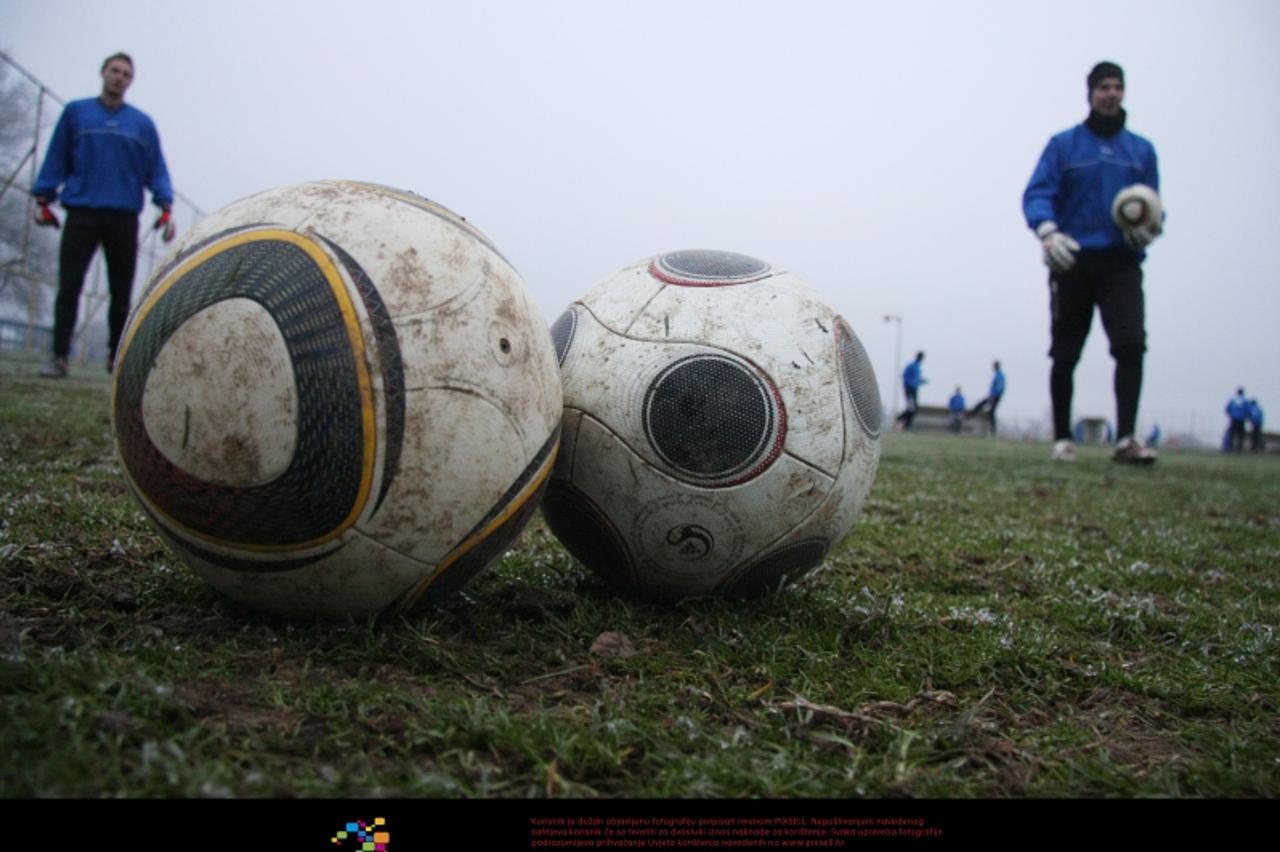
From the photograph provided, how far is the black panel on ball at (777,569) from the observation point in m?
2.94

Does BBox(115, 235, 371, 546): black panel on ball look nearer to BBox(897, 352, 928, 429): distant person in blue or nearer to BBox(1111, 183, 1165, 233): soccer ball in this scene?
BBox(1111, 183, 1165, 233): soccer ball

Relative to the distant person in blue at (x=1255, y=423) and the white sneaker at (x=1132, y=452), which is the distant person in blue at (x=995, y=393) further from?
the white sneaker at (x=1132, y=452)

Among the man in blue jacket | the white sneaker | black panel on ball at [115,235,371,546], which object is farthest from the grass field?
the white sneaker

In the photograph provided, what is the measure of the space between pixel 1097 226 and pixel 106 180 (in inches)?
362

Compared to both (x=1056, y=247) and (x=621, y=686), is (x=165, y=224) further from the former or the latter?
(x=1056, y=247)

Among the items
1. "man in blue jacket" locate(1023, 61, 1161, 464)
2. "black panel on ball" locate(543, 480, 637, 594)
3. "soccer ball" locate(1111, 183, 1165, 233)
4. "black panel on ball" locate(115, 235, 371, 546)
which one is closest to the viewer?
"black panel on ball" locate(115, 235, 371, 546)

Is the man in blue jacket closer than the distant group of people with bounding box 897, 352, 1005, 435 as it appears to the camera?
Yes

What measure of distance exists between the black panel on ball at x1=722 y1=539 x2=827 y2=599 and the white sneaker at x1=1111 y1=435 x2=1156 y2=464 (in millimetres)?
8104

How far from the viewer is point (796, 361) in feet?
9.32

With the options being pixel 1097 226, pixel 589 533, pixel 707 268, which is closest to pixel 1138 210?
pixel 1097 226

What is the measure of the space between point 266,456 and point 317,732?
69 cm

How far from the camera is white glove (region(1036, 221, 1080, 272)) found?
807 centimetres

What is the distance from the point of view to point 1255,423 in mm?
40312
